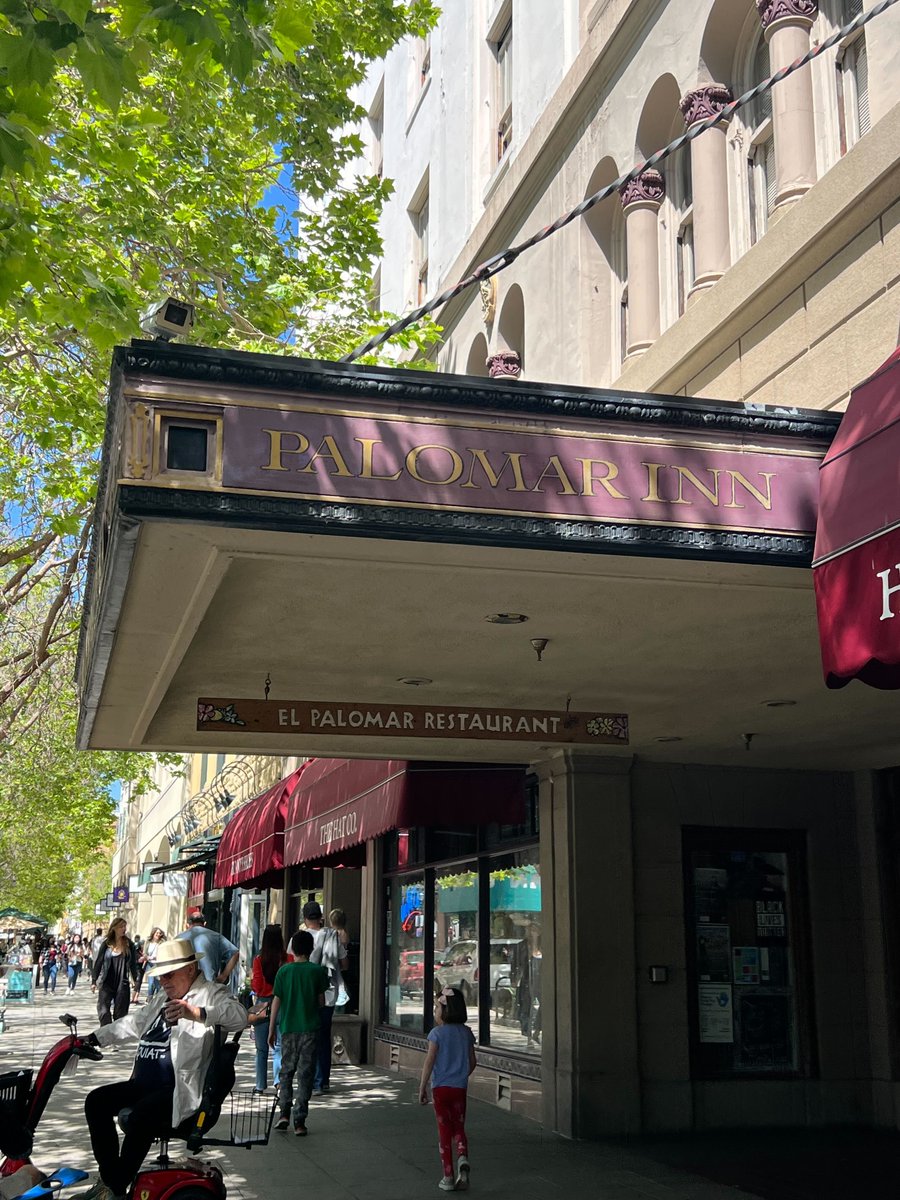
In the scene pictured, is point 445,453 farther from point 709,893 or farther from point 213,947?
point 213,947

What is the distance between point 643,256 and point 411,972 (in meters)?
Answer: 8.84

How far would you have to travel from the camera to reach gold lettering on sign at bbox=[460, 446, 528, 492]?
6.08 metres

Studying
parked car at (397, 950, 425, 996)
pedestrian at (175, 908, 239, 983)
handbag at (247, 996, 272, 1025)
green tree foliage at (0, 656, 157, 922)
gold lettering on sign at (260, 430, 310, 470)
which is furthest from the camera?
green tree foliage at (0, 656, 157, 922)

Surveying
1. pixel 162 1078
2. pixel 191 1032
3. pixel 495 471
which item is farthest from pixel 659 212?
pixel 162 1078

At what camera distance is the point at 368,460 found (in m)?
5.95

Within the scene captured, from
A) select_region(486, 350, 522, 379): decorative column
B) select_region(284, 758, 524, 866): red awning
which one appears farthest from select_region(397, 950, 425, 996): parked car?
select_region(486, 350, 522, 379): decorative column

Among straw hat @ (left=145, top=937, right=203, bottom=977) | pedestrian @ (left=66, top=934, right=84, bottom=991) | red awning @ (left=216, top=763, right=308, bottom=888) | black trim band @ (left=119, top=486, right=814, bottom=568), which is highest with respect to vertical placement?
black trim band @ (left=119, top=486, right=814, bottom=568)

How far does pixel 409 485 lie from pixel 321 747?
20.7 ft

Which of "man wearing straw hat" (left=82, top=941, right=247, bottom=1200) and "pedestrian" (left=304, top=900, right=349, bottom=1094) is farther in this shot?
"pedestrian" (left=304, top=900, right=349, bottom=1094)

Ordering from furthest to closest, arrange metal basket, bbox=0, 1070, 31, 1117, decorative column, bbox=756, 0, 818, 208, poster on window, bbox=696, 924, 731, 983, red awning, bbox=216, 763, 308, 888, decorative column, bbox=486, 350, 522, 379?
red awning, bbox=216, 763, 308, 888, decorative column, bbox=486, 350, 522, 379, poster on window, bbox=696, 924, 731, 983, decorative column, bbox=756, 0, 818, 208, metal basket, bbox=0, 1070, 31, 1117

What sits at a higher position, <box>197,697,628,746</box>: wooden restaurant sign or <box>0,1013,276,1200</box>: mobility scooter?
<box>197,697,628,746</box>: wooden restaurant sign

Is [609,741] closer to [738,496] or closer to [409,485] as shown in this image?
[738,496]

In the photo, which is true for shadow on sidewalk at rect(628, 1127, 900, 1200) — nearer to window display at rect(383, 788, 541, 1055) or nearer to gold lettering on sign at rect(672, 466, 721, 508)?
window display at rect(383, 788, 541, 1055)

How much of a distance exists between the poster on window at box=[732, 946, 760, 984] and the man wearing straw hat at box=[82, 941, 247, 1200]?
6.61m
